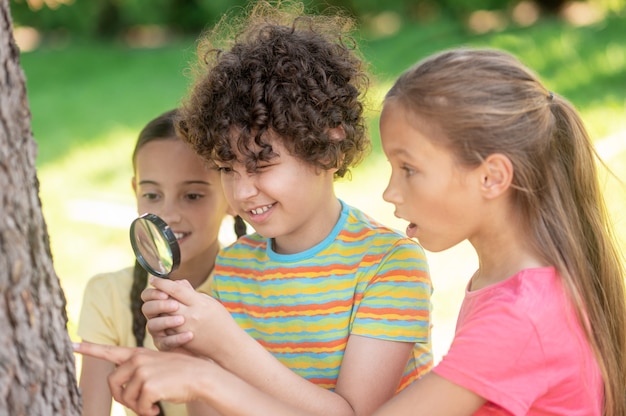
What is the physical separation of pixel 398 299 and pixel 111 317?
1185 millimetres

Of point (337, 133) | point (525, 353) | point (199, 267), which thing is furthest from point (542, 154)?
point (199, 267)

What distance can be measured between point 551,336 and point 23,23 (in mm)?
15690

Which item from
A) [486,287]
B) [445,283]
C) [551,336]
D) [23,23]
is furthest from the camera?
[23,23]

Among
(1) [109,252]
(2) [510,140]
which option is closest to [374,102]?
(2) [510,140]

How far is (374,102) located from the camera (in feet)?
9.87

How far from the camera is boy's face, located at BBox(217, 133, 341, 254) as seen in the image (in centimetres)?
262

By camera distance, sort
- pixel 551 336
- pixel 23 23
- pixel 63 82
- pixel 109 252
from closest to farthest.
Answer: pixel 551 336
pixel 109 252
pixel 63 82
pixel 23 23

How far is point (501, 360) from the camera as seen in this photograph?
2.24 metres

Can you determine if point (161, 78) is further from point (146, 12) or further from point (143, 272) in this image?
point (143, 272)

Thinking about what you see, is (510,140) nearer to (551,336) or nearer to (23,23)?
(551,336)

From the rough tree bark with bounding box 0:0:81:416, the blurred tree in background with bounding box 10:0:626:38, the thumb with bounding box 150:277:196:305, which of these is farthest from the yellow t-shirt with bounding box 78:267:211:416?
the blurred tree in background with bounding box 10:0:626:38

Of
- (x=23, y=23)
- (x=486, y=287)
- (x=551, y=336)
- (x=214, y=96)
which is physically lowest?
(x=551, y=336)

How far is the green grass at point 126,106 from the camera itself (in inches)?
265

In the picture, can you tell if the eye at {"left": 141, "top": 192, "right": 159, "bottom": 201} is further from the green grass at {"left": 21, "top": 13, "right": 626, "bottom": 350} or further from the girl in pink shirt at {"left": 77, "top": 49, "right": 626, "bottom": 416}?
the girl in pink shirt at {"left": 77, "top": 49, "right": 626, "bottom": 416}
